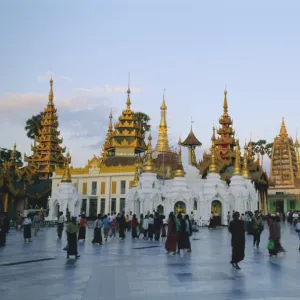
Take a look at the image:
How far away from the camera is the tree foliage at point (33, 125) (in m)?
81.6

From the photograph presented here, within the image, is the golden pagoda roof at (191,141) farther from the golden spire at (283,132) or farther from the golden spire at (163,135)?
the golden spire at (283,132)

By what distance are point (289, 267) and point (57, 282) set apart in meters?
5.89

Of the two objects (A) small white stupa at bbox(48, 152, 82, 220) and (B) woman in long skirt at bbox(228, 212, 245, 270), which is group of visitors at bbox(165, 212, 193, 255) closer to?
(B) woman in long skirt at bbox(228, 212, 245, 270)

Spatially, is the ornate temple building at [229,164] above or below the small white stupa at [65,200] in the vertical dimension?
above

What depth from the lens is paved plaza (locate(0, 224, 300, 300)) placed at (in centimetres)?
885

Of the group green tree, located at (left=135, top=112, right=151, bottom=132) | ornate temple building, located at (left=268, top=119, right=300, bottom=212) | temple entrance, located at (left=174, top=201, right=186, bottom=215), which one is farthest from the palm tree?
temple entrance, located at (left=174, top=201, right=186, bottom=215)

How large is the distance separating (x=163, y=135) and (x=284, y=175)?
20.4 m

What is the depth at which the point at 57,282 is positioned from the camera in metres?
10.3

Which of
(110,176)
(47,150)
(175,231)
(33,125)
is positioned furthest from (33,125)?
(175,231)

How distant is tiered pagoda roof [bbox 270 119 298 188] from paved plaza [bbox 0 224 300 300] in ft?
214

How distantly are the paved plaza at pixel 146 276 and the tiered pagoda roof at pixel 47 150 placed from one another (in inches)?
2252

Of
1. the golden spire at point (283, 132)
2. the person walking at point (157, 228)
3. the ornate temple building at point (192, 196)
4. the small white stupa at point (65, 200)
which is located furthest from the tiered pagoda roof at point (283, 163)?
the person walking at point (157, 228)

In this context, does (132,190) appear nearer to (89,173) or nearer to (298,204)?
(89,173)

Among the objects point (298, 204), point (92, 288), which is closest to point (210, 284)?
point (92, 288)
